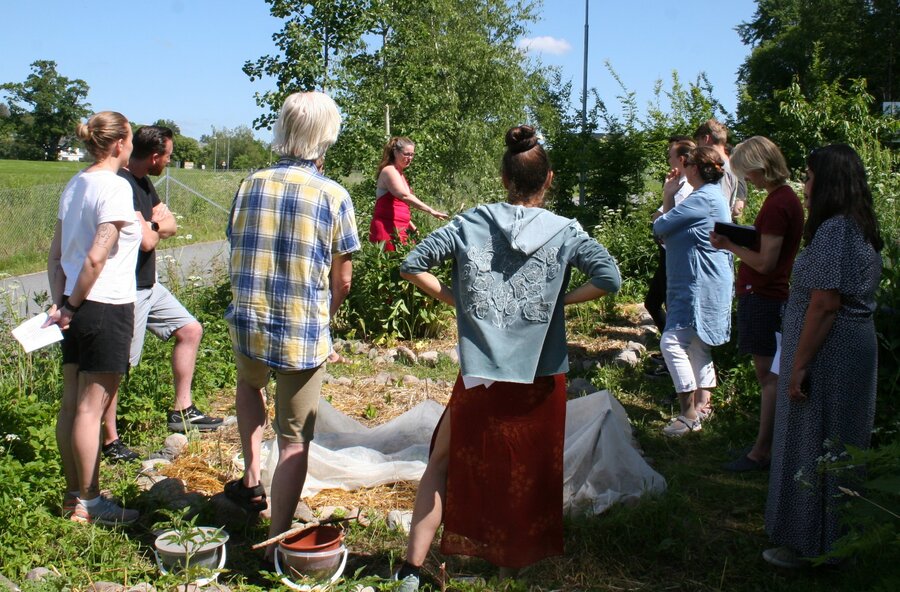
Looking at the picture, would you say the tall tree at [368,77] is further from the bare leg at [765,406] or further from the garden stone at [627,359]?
the bare leg at [765,406]

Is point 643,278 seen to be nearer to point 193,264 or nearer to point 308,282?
point 193,264

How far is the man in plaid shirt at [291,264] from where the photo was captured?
2984 millimetres

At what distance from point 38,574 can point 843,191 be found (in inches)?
134

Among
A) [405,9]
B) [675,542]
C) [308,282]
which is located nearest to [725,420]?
[675,542]

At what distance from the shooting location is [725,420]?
16.9ft

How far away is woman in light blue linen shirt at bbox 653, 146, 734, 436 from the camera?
15.3 feet

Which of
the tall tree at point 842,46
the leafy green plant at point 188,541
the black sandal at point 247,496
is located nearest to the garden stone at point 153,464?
the black sandal at point 247,496

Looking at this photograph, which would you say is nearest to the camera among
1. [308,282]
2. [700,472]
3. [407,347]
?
[308,282]

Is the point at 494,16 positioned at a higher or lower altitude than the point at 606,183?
higher

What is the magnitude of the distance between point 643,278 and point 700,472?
189 inches

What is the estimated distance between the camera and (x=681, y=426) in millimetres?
4891

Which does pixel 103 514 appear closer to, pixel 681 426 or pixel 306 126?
pixel 306 126

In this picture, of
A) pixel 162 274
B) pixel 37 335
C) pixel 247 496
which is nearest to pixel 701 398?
pixel 247 496

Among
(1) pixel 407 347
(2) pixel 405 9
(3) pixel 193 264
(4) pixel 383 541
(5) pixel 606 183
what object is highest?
(2) pixel 405 9
